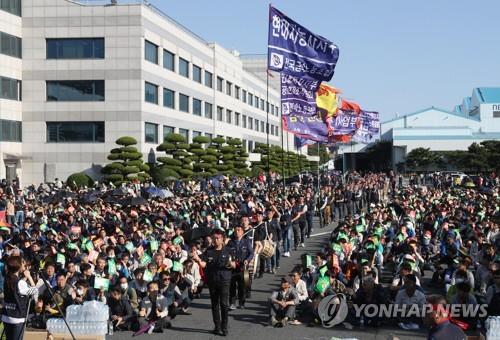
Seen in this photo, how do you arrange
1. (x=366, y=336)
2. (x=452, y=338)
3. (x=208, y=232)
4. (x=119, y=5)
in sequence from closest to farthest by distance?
(x=452, y=338)
(x=366, y=336)
(x=208, y=232)
(x=119, y=5)

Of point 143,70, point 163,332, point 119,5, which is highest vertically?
point 119,5

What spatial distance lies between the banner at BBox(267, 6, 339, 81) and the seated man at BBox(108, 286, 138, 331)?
31.4 ft

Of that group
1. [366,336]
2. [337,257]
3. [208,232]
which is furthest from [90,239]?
[366,336]

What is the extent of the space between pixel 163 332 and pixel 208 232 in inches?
235

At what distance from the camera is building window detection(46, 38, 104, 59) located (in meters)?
44.1

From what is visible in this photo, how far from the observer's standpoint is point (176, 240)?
1614cm

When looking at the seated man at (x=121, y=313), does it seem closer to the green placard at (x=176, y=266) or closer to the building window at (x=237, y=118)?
the green placard at (x=176, y=266)

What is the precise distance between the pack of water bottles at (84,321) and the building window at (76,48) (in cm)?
3591

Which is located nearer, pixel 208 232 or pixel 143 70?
pixel 208 232

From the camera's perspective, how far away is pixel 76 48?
44156 mm

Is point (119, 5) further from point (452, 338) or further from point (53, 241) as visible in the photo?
point (452, 338)

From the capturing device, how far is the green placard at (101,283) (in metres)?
12.5

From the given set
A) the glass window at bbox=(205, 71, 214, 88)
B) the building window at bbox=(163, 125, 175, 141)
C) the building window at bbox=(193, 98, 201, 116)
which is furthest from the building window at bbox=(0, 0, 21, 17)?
the glass window at bbox=(205, 71, 214, 88)

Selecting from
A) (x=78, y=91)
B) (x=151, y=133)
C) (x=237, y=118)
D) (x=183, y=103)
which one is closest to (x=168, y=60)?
(x=183, y=103)
